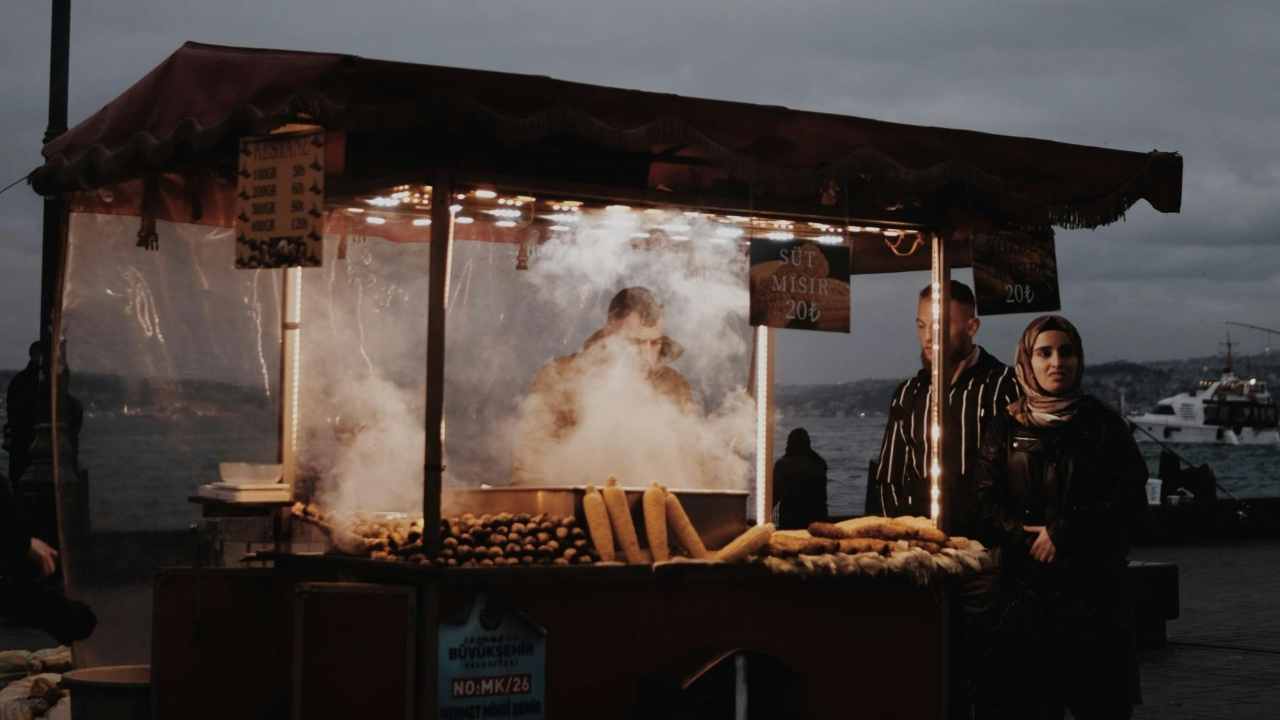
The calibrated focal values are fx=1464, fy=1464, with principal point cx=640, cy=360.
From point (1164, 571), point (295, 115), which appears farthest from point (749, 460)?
point (1164, 571)

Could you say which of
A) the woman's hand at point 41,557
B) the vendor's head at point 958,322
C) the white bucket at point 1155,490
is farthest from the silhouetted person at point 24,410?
the white bucket at point 1155,490

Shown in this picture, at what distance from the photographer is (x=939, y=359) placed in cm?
788

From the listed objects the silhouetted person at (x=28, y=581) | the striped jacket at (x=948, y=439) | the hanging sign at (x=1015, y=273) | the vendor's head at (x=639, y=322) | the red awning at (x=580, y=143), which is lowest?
the silhouetted person at (x=28, y=581)

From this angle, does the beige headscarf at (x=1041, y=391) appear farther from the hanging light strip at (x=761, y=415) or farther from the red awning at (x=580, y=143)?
the hanging light strip at (x=761, y=415)

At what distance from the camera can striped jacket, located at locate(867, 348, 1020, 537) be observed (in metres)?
7.99

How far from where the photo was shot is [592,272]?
914cm

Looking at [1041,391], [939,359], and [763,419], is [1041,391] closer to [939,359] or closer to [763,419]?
[939,359]

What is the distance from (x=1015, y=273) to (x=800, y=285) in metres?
1.32

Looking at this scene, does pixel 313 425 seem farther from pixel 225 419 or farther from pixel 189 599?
pixel 189 599

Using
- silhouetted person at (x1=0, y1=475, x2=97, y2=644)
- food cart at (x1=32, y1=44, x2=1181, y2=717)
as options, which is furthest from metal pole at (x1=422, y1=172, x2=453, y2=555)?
silhouetted person at (x1=0, y1=475, x2=97, y2=644)

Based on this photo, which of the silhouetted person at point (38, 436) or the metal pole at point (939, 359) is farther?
the silhouetted person at point (38, 436)

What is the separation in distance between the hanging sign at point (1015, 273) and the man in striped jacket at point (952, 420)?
0.53 feet

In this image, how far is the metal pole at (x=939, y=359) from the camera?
7871 millimetres

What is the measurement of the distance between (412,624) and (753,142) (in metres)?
2.69
